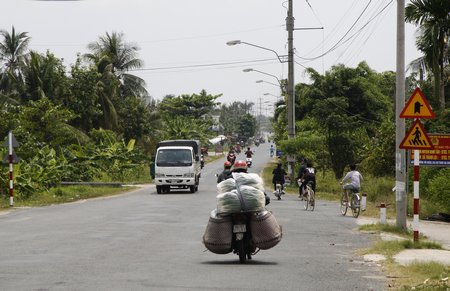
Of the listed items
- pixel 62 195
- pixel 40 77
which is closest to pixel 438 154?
pixel 62 195

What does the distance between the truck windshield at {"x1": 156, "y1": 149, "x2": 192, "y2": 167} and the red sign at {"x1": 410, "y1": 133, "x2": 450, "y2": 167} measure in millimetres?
16788

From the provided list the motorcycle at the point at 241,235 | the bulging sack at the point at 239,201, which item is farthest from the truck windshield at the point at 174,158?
the bulging sack at the point at 239,201

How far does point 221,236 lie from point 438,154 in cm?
1162

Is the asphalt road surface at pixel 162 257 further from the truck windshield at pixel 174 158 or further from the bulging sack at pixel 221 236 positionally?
the truck windshield at pixel 174 158

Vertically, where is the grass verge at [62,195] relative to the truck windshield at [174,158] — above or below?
below

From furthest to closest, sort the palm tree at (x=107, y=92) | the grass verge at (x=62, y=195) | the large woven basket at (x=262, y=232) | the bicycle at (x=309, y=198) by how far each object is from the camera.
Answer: the palm tree at (x=107, y=92) < the grass verge at (x=62, y=195) < the bicycle at (x=309, y=198) < the large woven basket at (x=262, y=232)

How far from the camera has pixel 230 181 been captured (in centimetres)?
1254

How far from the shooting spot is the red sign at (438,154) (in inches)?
852

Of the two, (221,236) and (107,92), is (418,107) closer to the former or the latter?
(221,236)

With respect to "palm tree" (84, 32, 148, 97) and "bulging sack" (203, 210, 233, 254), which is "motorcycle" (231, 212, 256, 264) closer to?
"bulging sack" (203, 210, 233, 254)

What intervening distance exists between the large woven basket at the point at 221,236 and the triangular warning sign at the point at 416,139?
183 inches

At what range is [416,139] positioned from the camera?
1498cm

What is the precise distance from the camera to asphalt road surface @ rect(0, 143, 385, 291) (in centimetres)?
1009

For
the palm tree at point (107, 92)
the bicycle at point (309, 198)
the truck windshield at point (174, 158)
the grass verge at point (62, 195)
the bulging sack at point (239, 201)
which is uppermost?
the palm tree at point (107, 92)
